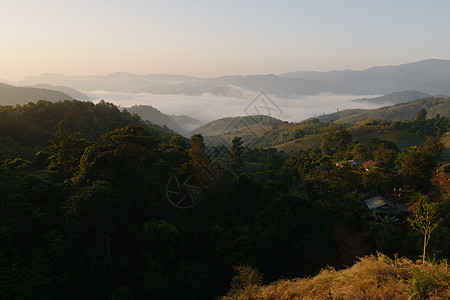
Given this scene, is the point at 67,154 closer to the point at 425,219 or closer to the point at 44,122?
the point at 425,219

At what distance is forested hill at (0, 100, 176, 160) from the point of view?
1580 inches

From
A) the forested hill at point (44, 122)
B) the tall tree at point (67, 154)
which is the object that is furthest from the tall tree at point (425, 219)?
the forested hill at point (44, 122)

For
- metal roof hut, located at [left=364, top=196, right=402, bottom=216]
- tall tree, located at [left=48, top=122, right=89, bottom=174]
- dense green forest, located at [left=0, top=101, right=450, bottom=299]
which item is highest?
tall tree, located at [left=48, top=122, right=89, bottom=174]

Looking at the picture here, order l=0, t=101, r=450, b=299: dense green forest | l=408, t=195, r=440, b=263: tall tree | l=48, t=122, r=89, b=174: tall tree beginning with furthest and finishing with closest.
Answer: l=48, t=122, r=89, b=174: tall tree
l=408, t=195, r=440, b=263: tall tree
l=0, t=101, r=450, b=299: dense green forest

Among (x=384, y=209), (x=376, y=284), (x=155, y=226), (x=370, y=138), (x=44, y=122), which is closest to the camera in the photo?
(x=376, y=284)

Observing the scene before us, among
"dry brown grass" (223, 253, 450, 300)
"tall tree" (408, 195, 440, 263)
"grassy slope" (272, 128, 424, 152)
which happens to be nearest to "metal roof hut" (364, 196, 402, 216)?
"tall tree" (408, 195, 440, 263)

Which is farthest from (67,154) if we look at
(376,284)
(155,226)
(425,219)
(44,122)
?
(44,122)

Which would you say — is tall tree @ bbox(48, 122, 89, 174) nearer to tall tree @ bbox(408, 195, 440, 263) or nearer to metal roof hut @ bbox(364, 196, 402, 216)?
tall tree @ bbox(408, 195, 440, 263)

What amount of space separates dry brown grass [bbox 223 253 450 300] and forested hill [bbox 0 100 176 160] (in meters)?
39.2

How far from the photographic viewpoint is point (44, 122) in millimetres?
49906

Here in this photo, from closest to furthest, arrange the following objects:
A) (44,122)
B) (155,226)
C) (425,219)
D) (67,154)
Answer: (425,219) → (155,226) → (67,154) → (44,122)

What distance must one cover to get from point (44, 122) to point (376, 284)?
5719 centimetres

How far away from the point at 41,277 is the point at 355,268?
44.5ft

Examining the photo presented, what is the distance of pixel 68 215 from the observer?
14.6 meters
